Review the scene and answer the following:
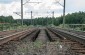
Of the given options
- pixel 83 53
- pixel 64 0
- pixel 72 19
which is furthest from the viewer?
pixel 72 19

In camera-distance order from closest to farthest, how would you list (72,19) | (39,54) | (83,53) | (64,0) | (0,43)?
(39,54)
(83,53)
(0,43)
(64,0)
(72,19)

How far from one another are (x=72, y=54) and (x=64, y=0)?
4699 centimetres

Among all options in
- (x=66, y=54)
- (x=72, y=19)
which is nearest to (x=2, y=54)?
(x=66, y=54)

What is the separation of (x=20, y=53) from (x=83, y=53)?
199cm

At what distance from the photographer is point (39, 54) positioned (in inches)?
283

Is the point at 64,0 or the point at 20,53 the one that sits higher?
the point at 64,0

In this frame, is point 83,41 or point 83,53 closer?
point 83,53

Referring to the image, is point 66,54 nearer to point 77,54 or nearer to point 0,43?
point 77,54

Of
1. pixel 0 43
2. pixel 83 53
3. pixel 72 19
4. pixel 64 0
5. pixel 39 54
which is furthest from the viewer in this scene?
pixel 72 19

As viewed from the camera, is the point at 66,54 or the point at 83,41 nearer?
the point at 66,54

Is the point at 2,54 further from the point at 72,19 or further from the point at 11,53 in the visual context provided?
the point at 72,19

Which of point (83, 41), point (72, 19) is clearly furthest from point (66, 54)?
point (72, 19)

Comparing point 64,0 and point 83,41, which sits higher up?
point 64,0

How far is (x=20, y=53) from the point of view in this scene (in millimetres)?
7434
